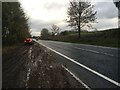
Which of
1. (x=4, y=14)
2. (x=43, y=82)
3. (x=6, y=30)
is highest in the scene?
(x=4, y=14)

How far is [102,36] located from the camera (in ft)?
155

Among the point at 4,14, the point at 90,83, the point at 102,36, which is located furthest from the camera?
the point at 102,36

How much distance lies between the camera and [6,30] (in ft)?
126

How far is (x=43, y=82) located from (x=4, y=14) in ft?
95.3

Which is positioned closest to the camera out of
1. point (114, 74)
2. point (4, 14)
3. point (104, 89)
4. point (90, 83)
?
point (104, 89)

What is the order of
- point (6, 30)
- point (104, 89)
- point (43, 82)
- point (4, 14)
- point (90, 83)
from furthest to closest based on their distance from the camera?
point (6, 30)
point (4, 14)
point (43, 82)
point (90, 83)
point (104, 89)

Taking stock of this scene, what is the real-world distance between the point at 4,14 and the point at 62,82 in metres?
29.4

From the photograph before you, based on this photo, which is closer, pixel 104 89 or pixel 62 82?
pixel 104 89

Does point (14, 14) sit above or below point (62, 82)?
above

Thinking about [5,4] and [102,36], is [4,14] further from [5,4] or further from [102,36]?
[102,36]

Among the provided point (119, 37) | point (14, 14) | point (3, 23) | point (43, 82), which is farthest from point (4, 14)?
point (43, 82)

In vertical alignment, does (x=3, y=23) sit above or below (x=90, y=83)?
above

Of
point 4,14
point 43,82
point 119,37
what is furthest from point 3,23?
point 43,82

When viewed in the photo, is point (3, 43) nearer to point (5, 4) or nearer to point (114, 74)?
point (5, 4)
